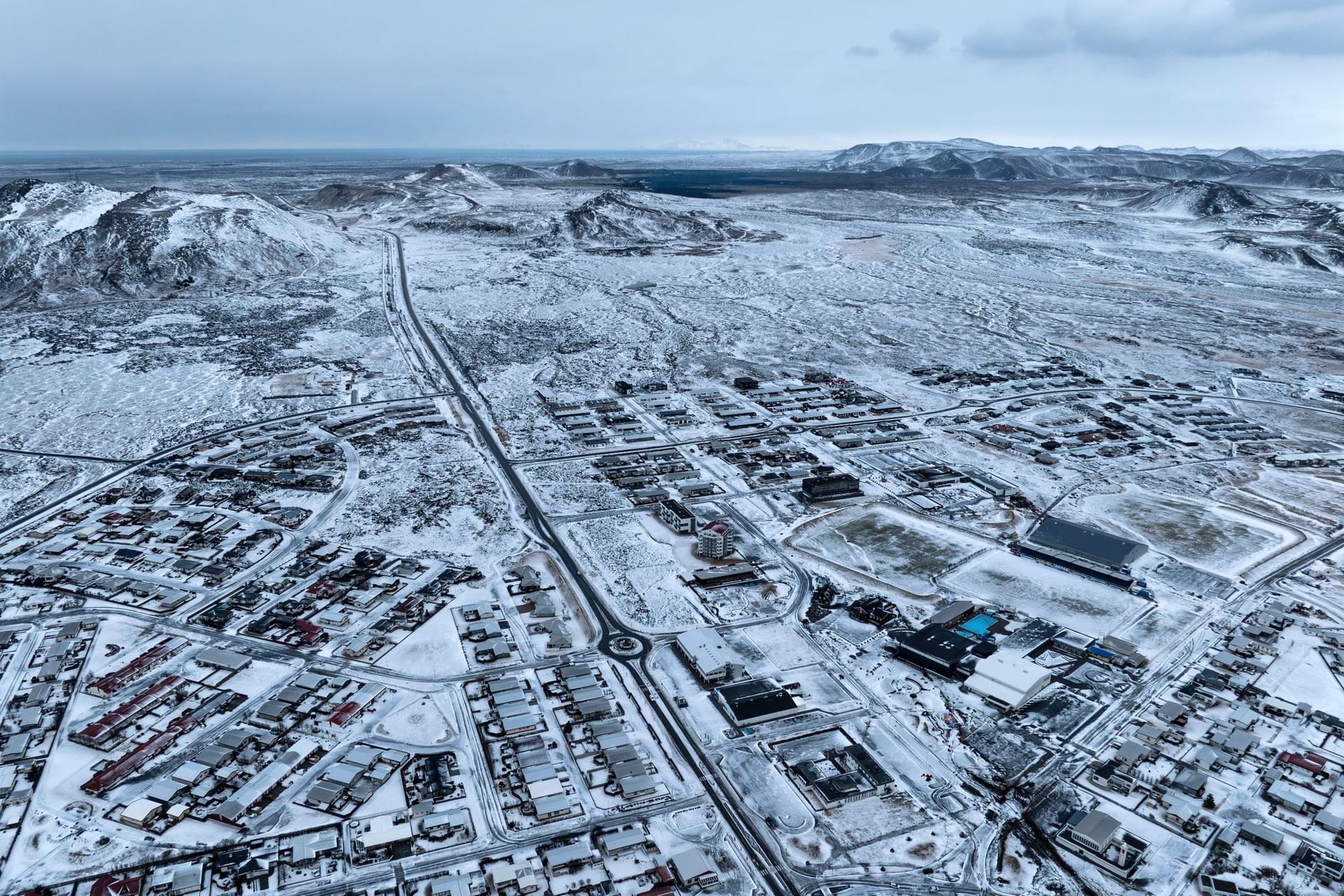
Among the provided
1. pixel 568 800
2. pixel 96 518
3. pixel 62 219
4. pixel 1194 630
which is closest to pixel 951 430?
pixel 1194 630

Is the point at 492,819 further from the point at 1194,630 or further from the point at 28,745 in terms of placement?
the point at 1194,630

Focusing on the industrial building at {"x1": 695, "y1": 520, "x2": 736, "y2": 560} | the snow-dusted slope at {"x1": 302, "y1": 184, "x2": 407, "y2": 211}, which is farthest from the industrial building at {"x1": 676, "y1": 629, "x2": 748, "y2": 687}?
the snow-dusted slope at {"x1": 302, "y1": 184, "x2": 407, "y2": 211}

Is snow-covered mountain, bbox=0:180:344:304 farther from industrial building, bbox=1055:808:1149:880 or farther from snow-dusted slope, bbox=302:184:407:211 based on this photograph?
industrial building, bbox=1055:808:1149:880

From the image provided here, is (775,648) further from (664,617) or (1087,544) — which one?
(1087,544)

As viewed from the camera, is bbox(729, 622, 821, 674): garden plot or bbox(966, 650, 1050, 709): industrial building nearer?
bbox(966, 650, 1050, 709): industrial building

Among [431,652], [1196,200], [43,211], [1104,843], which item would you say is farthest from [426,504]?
[1196,200]

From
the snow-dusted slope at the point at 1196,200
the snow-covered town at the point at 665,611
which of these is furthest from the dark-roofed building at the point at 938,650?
the snow-dusted slope at the point at 1196,200
